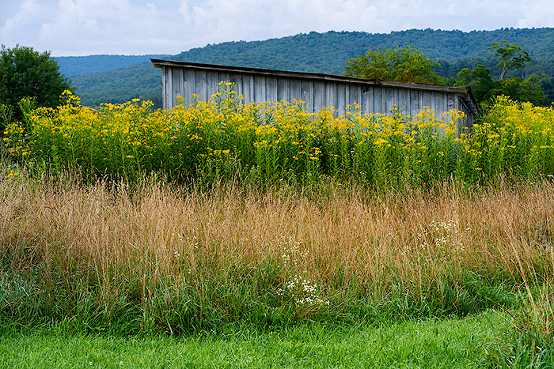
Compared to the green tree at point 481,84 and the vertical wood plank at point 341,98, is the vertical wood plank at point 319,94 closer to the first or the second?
the vertical wood plank at point 341,98

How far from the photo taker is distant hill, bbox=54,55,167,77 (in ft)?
411

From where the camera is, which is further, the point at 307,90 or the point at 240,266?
the point at 307,90

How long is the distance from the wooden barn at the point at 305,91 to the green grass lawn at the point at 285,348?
9246 millimetres

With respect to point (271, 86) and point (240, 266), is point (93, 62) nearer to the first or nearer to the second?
point (271, 86)

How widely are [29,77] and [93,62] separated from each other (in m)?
112

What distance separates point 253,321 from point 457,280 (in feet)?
7.31

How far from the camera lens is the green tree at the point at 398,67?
34.6 meters

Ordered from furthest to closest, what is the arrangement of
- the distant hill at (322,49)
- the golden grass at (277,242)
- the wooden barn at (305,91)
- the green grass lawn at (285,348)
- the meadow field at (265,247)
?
the distant hill at (322,49), the wooden barn at (305,91), the golden grass at (277,242), the meadow field at (265,247), the green grass lawn at (285,348)

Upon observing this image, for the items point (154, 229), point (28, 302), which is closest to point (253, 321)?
point (154, 229)

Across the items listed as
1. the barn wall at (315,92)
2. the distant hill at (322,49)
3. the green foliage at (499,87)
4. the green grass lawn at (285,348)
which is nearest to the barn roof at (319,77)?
the barn wall at (315,92)

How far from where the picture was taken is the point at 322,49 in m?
77.2

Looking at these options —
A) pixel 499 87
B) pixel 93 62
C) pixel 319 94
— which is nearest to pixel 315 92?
pixel 319 94

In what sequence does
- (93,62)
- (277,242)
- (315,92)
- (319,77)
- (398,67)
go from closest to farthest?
(277,242), (319,77), (315,92), (398,67), (93,62)

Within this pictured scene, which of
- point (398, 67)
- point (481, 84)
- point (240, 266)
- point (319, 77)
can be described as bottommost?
point (240, 266)
